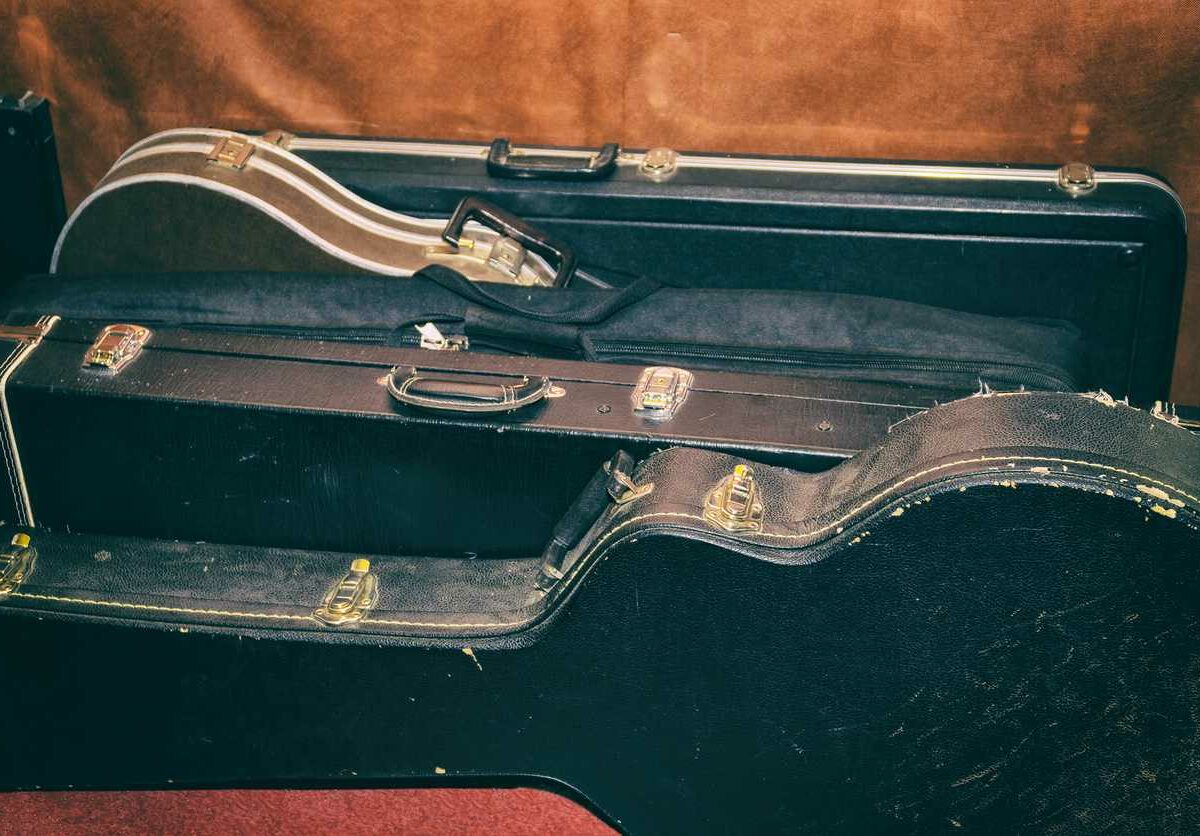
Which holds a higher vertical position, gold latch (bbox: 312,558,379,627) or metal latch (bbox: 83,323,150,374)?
metal latch (bbox: 83,323,150,374)

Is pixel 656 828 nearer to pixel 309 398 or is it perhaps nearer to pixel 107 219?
pixel 309 398

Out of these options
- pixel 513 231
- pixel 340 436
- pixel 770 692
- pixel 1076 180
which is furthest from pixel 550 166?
pixel 770 692

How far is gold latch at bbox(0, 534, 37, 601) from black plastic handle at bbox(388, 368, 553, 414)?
1.32 ft

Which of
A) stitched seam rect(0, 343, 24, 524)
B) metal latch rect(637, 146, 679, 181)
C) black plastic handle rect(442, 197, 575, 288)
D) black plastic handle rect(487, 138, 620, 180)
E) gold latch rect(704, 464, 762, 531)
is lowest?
stitched seam rect(0, 343, 24, 524)

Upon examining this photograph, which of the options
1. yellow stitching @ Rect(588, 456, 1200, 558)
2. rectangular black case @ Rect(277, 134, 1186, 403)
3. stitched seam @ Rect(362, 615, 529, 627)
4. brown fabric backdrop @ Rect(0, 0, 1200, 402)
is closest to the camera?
yellow stitching @ Rect(588, 456, 1200, 558)

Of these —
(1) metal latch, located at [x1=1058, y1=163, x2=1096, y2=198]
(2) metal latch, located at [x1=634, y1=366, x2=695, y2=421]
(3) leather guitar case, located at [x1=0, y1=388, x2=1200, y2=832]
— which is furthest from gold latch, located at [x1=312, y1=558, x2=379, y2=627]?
(1) metal latch, located at [x1=1058, y1=163, x2=1096, y2=198]

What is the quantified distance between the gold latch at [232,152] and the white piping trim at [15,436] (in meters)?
0.33

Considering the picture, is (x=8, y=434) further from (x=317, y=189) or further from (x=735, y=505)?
(x=735, y=505)

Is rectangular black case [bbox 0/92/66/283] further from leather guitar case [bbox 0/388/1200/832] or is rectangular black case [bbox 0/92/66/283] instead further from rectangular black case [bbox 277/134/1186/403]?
leather guitar case [bbox 0/388/1200/832]

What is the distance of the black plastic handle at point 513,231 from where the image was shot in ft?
4.61

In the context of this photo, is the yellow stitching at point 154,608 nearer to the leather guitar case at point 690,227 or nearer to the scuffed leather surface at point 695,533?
the scuffed leather surface at point 695,533

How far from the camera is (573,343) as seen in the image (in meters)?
1.28

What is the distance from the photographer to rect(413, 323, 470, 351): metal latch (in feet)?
4.12

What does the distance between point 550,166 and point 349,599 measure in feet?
2.07
